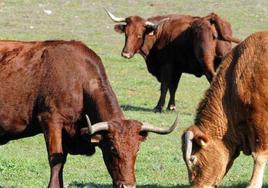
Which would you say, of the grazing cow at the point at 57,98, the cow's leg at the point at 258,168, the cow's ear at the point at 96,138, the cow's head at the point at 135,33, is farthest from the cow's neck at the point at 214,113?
the cow's head at the point at 135,33

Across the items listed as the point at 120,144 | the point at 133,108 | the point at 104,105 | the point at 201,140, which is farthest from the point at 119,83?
the point at 120,144

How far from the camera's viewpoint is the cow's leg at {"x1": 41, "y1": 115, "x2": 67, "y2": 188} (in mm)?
10812

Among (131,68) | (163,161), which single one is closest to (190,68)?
(131,68)

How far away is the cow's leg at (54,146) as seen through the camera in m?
10.8

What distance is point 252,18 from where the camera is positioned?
34.9 m

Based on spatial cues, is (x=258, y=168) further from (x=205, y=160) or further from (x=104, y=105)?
(x=104, y=105)

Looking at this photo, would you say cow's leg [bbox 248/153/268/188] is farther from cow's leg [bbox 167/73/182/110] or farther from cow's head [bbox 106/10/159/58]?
cow's head [bbox 106/10/159/58]

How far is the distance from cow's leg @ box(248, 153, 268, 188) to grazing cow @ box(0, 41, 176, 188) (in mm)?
1232

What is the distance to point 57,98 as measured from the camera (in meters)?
10.8

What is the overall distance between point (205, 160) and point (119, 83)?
11.4 metres

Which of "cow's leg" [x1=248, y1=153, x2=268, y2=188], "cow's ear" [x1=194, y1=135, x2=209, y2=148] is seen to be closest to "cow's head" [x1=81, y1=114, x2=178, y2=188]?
"cow's ear" [x1=194, y1=135, x2=209, y2=148]

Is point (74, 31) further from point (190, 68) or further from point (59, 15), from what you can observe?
point (190, 68)

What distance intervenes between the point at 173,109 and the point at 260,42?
8.29 m

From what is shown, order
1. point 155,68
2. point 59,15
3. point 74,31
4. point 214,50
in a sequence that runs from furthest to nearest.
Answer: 1. point 59,15
2. point 74,31
3. point 155,68
4. point 214,50
